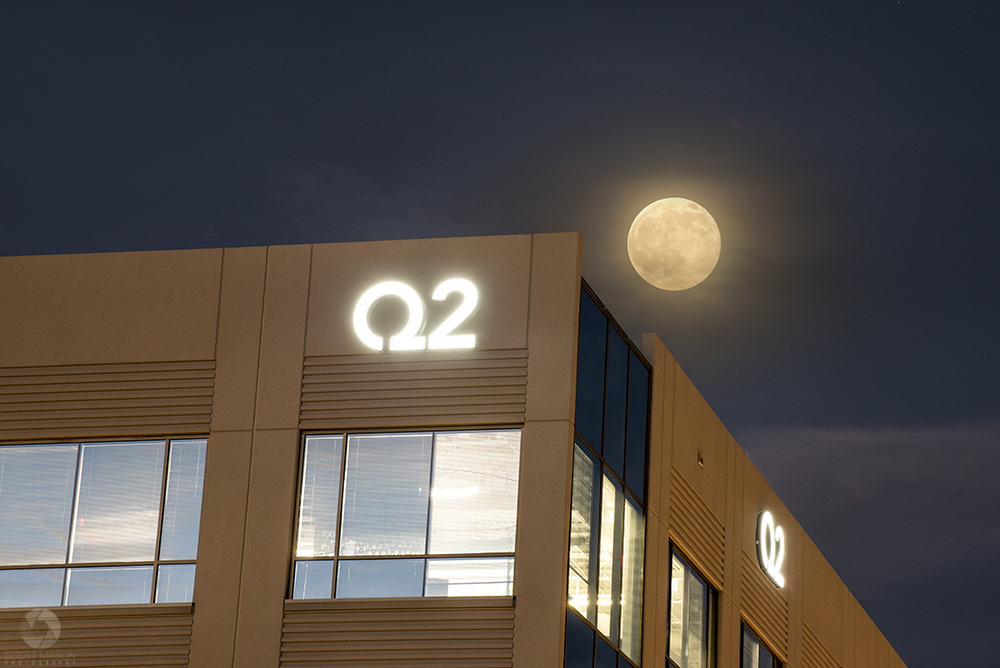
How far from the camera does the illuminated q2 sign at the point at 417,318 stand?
2750cm

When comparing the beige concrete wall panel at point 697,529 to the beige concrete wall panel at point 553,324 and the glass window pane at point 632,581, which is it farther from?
the beige concrete wall panel at point 553,324

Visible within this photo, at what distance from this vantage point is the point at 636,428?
30453mm

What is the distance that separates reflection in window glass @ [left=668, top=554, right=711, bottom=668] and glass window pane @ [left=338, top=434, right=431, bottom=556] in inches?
284

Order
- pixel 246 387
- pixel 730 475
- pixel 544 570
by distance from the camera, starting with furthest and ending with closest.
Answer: pixel 730 475, pixel 246 387, pixel 544 570

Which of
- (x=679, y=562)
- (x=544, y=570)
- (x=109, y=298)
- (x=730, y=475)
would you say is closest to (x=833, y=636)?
(x=730, y=475)

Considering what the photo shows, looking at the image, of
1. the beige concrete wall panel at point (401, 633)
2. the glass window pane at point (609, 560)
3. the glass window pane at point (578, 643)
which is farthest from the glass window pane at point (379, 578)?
the glass window pane at point (609, 560)

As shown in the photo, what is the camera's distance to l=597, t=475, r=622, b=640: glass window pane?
27984 millimetres

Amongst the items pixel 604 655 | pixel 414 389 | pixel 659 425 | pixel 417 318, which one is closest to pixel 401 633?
pixel 604 655

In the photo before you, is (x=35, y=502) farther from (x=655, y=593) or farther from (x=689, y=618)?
(x=689, y=618)

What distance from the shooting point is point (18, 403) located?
29.5 metres

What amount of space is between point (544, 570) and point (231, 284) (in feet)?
27.1

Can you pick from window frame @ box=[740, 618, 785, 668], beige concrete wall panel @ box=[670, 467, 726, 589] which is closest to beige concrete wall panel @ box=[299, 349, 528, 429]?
beige concrete wall panel @ box=[670, 467, 726, 589]

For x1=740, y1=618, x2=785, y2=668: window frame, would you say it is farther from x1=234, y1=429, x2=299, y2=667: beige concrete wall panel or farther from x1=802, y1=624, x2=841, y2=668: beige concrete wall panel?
x1=234, y1=429, x2=299, y2=667: beige concrete wall panel

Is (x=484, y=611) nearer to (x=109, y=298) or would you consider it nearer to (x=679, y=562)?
(x=679, y=562)
